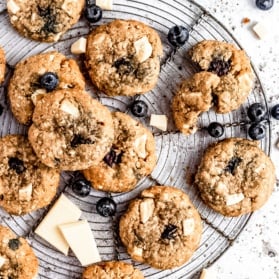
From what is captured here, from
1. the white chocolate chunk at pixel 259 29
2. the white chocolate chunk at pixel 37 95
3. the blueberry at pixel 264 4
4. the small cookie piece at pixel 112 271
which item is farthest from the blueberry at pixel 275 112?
the white chocolate chunk at pixel 37 95

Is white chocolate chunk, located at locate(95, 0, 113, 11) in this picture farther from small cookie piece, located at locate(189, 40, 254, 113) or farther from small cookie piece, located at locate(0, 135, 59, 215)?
small cookie piece, located at locate(0, 135, 59, 215)

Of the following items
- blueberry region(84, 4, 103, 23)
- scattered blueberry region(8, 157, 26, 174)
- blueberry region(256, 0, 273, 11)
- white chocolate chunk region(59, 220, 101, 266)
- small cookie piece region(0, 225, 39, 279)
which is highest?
blueberry region(256, 0, 273, 11)

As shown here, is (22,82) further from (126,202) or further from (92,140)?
(126,202)

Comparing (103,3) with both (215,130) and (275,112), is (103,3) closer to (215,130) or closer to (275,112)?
(215,130)

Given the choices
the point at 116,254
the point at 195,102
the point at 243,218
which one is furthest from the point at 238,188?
the point at 116,254

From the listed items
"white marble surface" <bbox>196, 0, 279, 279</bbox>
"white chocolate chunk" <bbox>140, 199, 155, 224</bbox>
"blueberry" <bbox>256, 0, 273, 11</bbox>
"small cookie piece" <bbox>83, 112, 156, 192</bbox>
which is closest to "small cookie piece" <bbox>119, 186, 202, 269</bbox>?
"white chocolate chunk" <bbox>140, 199, 155, 224</bbox>

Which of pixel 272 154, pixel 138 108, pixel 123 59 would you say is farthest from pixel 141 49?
pixel 272 154
